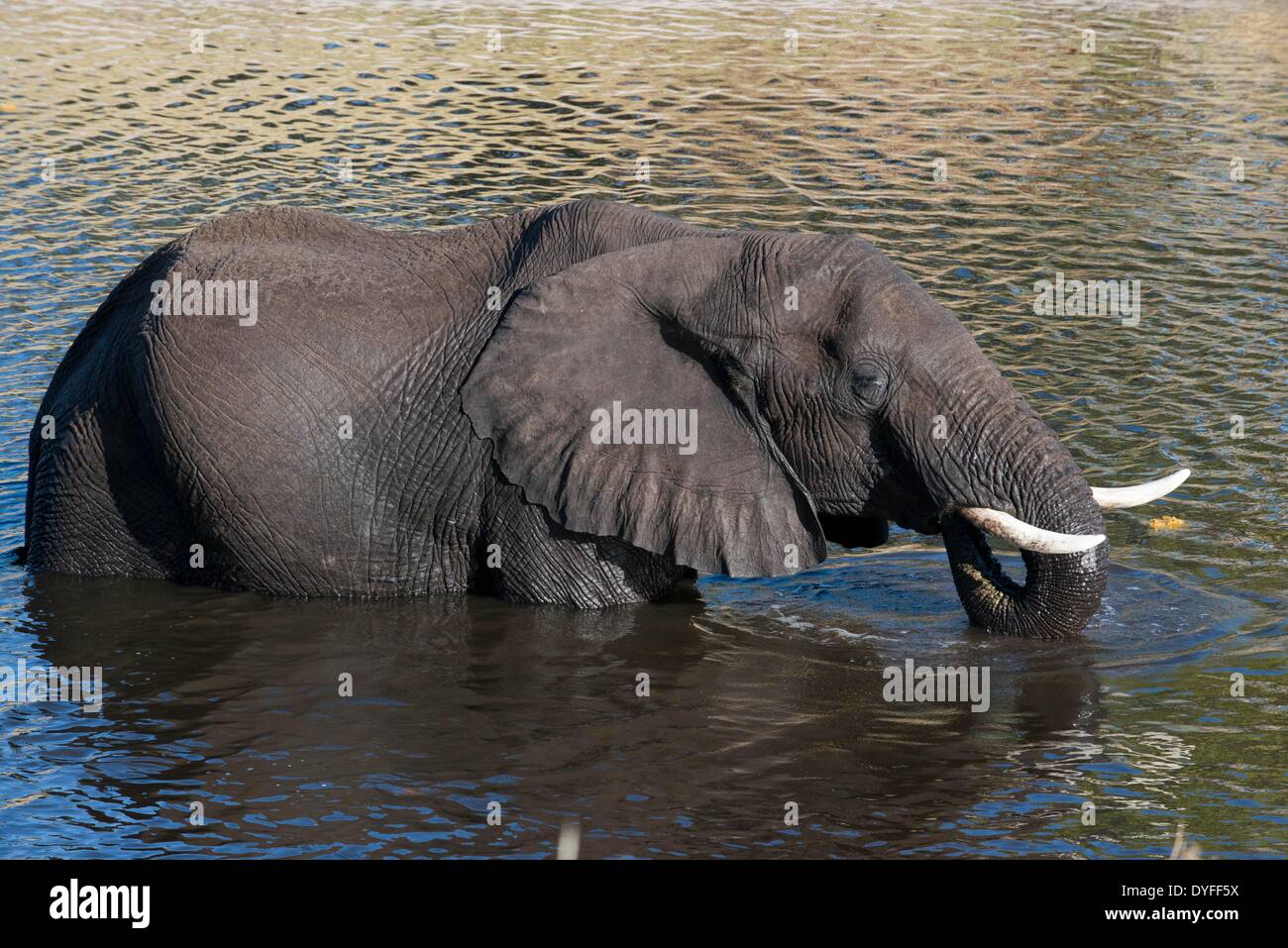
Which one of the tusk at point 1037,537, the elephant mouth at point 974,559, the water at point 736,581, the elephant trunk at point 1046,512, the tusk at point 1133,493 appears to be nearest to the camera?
the water at point 736,581

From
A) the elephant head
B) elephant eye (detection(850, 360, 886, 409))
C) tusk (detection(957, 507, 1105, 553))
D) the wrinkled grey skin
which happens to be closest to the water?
the wrinkled grey skin

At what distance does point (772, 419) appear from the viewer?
984cm

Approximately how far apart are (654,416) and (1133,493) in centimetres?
255

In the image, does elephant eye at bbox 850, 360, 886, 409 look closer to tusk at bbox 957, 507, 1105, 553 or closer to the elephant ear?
the elephant ear

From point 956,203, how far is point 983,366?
10.7 m

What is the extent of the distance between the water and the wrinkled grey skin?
399 mm

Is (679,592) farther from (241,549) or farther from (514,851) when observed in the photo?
(514,851)

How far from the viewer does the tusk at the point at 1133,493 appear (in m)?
9.65

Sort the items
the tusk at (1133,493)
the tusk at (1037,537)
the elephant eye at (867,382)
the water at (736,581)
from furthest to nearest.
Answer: the tusk at (1133,493), the elephant eye at (867,382), the tusk at (1037,537), the water at (736,581)

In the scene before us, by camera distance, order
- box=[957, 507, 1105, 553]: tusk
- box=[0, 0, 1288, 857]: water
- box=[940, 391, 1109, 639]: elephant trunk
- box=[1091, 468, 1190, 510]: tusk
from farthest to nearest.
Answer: box=[1091, 468, 1190, 510]: tusk, box=[940, 391, 1109, 639]: elephant trunk, box=[957, 507, 1105, 553]: tusk, box=[0, 0, 1288, 857]: water

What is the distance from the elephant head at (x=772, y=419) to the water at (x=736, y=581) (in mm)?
785

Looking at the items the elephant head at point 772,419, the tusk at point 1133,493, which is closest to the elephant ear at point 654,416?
the elephant head at point 772,419

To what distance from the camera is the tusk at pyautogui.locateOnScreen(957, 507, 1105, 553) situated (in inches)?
363

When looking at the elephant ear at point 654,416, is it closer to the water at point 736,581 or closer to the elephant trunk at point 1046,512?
the water at point 736,581
